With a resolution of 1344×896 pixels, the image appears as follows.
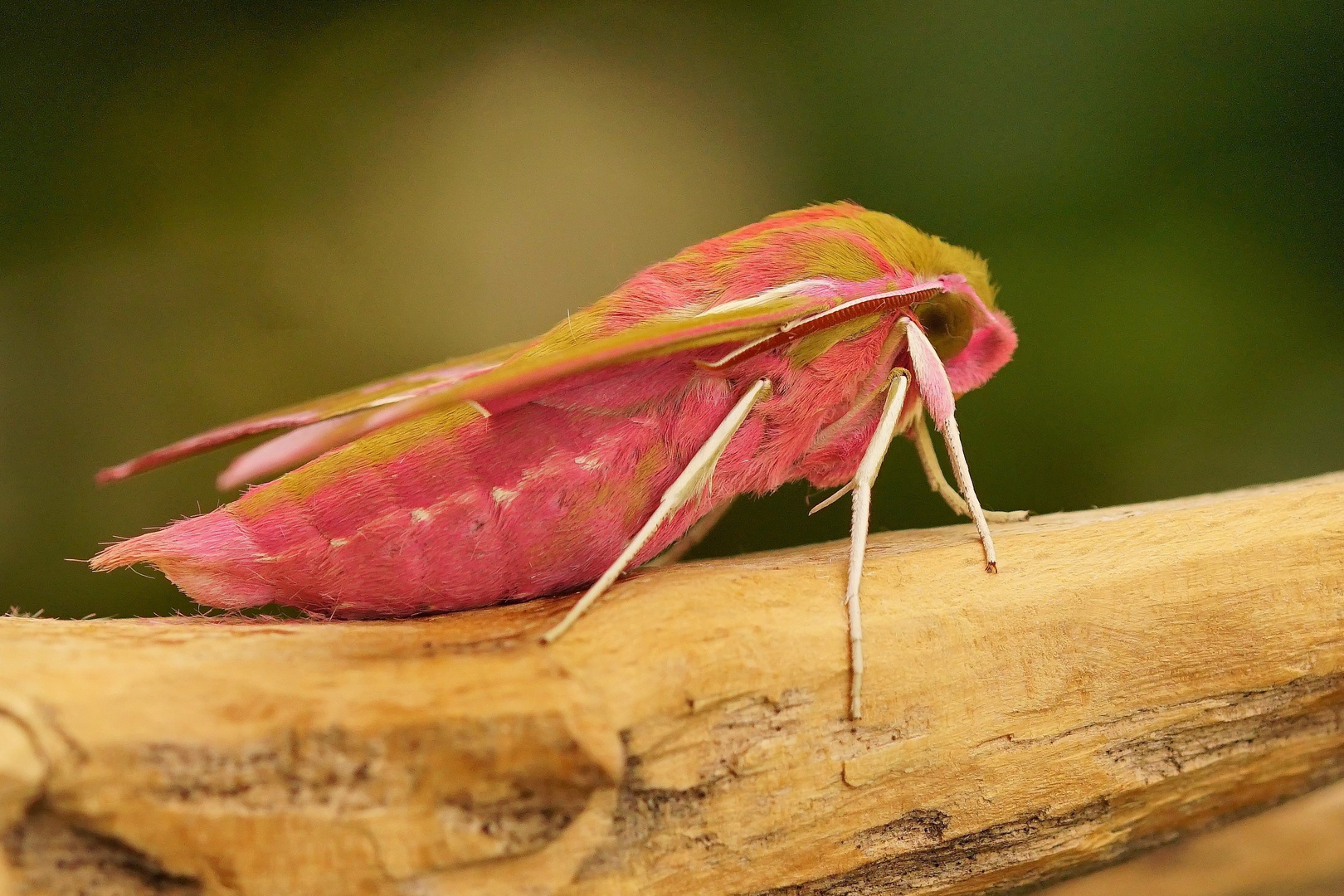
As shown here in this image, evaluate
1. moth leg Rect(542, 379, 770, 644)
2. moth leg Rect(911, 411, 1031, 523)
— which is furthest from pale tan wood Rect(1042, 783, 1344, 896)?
moth leg Rect(542, 379, 770, 644)

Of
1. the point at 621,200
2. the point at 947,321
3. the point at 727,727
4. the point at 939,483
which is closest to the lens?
the point at 727,727

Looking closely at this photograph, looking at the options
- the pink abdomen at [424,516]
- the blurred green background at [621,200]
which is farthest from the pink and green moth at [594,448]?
Answer: the blurred green background at [621,200]

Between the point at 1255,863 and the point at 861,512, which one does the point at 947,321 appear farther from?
the point at 1255,863

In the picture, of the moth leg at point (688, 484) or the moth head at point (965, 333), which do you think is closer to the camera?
the moth leg at point (688, 484)

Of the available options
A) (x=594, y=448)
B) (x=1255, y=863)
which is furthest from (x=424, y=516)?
(x=1255, y=863)

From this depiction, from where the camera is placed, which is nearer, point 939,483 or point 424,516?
point 424,516

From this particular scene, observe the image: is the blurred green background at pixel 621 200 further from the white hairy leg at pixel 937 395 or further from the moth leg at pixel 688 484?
the moth leg at pixel 688 484

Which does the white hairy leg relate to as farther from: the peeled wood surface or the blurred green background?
the blurred green background
